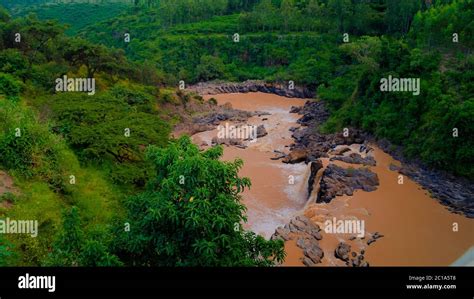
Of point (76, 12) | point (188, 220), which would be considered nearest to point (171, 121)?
point (188, 220)

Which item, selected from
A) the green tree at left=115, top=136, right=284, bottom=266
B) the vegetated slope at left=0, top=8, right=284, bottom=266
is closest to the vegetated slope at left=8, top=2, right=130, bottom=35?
the vegetated slope at left=0, top=8, right=284, bottom=266

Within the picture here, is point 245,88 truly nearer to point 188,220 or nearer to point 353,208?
point 353,208

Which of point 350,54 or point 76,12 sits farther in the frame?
point 76,12

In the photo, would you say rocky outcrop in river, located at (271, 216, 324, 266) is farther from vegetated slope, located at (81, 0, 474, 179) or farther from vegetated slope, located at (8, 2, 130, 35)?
vegetated slope, located at (8, 2, 130, 35)

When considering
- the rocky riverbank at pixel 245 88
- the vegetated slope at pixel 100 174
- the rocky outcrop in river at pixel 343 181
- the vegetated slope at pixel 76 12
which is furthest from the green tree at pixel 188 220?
the vegetated slope at pixel 76 12

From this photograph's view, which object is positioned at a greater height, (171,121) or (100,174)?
(100,174)

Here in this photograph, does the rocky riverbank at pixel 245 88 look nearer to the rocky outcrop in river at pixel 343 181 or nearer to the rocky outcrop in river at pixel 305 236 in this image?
the rocky outcrop in river at pixel 343 181
